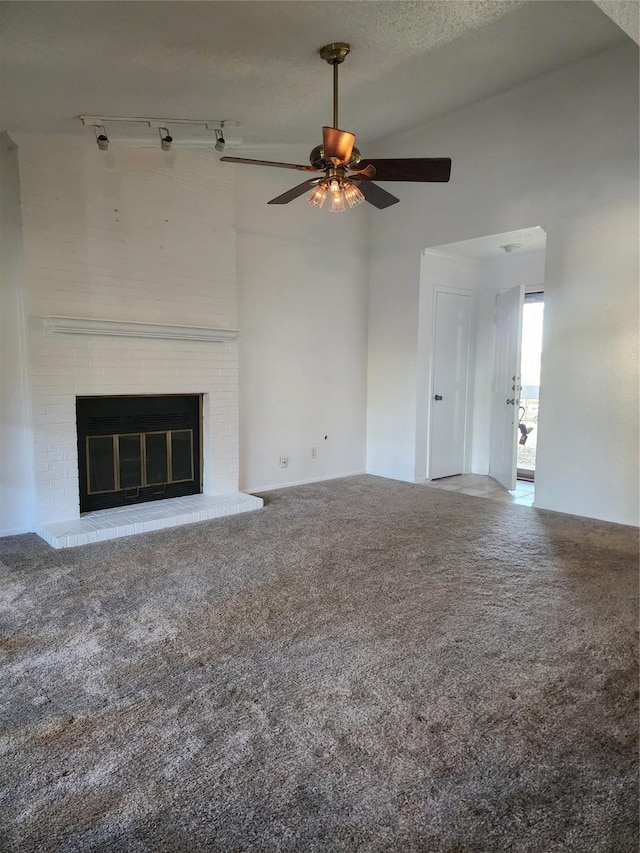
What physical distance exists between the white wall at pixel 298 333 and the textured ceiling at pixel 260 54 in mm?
904

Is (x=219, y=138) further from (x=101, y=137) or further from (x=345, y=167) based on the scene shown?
(x=345, y=167)

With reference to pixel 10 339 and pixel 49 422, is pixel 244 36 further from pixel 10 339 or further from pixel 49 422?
pixel 49 422

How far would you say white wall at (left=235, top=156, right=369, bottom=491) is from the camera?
4883 mm

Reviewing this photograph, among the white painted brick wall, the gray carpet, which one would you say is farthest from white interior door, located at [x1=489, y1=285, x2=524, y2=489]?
the white painted brick wall

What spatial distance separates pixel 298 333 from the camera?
206 inches

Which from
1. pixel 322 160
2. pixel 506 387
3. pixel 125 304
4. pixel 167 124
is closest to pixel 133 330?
pixel 125 304

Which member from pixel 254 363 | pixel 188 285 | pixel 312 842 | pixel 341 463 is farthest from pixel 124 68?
pixel 341 463

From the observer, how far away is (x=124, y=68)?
2811mm

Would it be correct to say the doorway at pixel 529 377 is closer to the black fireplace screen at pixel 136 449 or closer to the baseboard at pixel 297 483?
the baseboard at pixel 297 483

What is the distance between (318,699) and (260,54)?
10.7ft

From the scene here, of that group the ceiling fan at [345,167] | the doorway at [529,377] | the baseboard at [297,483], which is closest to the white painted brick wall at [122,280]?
the baseboard at [297,483]

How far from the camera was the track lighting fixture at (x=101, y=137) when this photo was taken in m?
3.50

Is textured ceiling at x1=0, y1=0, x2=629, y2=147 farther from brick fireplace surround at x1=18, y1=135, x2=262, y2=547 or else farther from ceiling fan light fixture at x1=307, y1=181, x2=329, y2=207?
ceiling fan light fixture at x1=307, y1=181, x2=329, y2=207

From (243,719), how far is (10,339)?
121 inches
